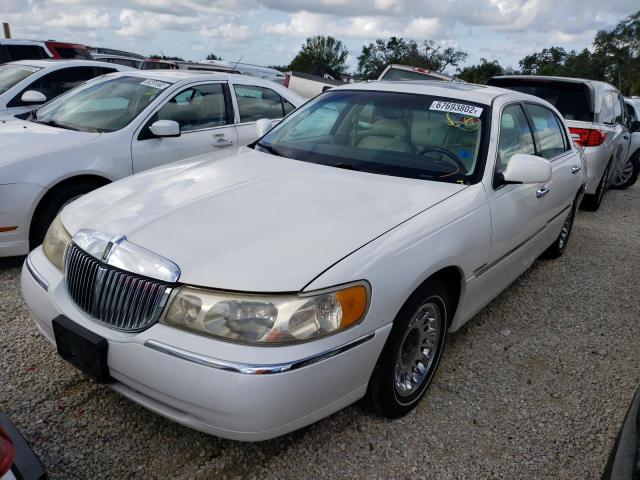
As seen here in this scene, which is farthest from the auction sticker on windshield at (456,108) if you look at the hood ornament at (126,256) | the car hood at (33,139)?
the car hood at (33,139)

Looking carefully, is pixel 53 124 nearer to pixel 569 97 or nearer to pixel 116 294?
pixel 116 294

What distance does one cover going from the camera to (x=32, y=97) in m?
5.91

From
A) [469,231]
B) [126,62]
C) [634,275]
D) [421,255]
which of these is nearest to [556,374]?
[469,231]

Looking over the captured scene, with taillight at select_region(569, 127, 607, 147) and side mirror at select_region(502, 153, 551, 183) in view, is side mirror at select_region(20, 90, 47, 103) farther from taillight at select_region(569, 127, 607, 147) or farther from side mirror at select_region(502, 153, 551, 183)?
taillight at select_region(569, 127, 607, 147)

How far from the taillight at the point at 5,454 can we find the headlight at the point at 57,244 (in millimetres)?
1182

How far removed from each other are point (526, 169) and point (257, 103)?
3.49 m

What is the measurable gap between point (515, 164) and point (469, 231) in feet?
1.85

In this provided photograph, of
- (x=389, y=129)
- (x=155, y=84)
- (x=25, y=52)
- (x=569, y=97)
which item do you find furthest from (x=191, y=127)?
(x=25, y=52)

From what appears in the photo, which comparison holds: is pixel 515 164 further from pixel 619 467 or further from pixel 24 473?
pixel 24 473

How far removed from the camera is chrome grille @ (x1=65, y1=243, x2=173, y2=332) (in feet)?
6.70

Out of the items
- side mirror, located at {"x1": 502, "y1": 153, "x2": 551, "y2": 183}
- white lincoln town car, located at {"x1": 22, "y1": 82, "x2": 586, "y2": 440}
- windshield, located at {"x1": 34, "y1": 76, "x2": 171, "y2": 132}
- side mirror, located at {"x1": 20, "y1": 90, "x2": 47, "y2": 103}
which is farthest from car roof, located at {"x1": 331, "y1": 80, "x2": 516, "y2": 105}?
side mirror, located at {"x1": 20, "y1": 90, "x2": 47, "y2": 103}

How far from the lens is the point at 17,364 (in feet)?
9.46

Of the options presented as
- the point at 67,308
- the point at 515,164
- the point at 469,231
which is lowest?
the point at 67,308

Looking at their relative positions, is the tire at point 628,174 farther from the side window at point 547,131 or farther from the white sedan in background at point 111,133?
the white sedan in background at point 111,133
